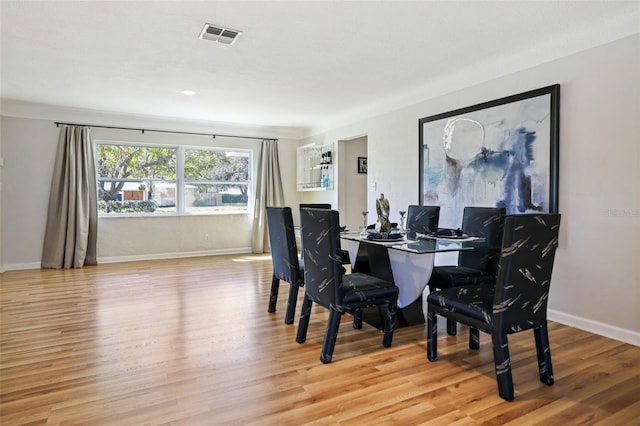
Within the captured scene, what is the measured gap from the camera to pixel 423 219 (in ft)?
12.9

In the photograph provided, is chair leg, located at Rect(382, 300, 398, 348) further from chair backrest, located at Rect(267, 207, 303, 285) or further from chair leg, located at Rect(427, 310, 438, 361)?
chair backrest, located at Rect(267, 207, 303, 285)

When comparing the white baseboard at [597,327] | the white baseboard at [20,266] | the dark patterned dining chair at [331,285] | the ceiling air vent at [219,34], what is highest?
the ceiling air vent at [219,34]

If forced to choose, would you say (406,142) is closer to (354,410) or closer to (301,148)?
(301,148)

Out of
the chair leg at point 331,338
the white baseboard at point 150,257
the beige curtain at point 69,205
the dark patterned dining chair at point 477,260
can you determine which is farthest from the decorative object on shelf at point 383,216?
the beige curtain at point 69,205

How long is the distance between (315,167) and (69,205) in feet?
13.1

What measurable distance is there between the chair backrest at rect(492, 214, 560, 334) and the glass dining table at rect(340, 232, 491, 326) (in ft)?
1.66

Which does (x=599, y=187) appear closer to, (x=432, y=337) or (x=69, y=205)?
(x=432, y=337)

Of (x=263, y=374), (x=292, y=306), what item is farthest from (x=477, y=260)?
(x=263, y=374)

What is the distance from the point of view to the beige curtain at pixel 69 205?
19.0 ft

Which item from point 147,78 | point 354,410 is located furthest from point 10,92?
point 354,410

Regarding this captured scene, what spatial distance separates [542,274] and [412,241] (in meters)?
0.99

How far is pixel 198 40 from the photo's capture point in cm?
328

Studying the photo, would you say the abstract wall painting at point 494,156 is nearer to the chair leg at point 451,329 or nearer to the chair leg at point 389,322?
the chair leg at point 451,329

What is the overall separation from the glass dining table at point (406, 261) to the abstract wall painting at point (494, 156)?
0.85 metres
